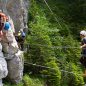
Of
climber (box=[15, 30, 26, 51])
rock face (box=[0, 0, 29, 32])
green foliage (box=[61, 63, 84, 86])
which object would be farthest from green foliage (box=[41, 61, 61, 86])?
rock face (box=[0, 0, 29, 32])

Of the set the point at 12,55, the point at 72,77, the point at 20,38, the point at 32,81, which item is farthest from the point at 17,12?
the point at 72,77

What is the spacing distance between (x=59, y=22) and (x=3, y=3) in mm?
6181

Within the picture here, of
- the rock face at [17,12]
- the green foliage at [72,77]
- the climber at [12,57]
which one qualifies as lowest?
the green foliage at [72,77]

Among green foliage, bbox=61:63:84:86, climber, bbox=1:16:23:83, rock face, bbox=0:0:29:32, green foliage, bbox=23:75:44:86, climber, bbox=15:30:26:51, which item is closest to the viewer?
climber, bbox=15:30:26:51

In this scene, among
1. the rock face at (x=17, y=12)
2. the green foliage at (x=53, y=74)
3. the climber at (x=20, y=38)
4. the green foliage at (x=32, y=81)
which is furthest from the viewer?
the green foliage at (x=53, y=74)

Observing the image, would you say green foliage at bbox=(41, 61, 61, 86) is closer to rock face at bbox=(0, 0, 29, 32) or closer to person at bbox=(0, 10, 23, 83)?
person at bbox=(0, 10, 23, 83)

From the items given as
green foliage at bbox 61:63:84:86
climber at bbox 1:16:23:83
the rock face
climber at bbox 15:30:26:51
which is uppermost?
the rock face

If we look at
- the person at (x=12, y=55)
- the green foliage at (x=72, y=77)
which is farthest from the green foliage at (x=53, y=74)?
the person at (x=12, y=55)

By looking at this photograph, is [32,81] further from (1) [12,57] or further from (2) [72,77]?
(2) [72,77]

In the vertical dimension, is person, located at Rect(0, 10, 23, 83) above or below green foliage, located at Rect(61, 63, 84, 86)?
above

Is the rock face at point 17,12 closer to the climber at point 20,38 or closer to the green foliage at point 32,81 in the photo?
the climber at point 20,38

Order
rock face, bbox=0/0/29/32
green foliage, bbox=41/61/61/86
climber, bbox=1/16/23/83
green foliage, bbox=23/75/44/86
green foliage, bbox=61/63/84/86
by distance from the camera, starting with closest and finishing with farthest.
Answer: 1. climber, bbox=1/16/23/83
2. green foliage, bbox=23/75/44/86
3. rock face, bbox=0/0/29/32
4. green foliage, bbox=41/61/61/86
5. green foliage, bbox=61/63/84/86

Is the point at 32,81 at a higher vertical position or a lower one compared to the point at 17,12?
lower

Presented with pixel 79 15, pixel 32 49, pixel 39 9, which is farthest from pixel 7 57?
pixel 79 15
